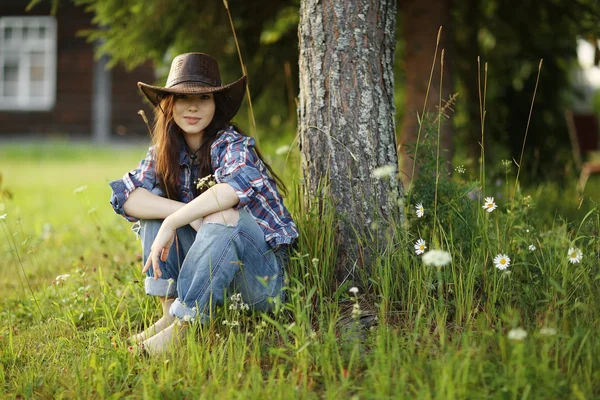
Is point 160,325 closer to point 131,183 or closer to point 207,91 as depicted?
point 131,183

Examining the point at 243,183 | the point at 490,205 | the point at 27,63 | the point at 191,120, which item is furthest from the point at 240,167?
the point at 27,63

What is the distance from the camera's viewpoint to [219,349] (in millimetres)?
2584

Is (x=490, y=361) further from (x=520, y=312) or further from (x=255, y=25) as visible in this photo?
(x=255, y=25)

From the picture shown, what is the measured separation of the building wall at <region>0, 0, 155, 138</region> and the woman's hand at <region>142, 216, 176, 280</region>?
12770 millimetres

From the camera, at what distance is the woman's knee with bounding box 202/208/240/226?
2.81 metres

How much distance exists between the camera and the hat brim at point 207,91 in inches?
120

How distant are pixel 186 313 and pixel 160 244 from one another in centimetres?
29

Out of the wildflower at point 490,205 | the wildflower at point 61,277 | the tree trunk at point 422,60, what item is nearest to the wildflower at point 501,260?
the wildflower at point 490,205

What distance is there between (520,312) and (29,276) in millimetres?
3097

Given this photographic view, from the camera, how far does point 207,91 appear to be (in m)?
3.07

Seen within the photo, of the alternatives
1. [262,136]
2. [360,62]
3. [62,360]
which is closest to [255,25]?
[262,136]

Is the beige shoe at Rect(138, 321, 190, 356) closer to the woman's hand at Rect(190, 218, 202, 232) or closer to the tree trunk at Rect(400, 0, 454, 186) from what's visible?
the woman's hand at Rect(190, 218, 202, 232)

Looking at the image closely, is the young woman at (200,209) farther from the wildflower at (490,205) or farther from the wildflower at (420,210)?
the wildflower at (490,205)

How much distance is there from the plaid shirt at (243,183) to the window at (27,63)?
43.6ft
